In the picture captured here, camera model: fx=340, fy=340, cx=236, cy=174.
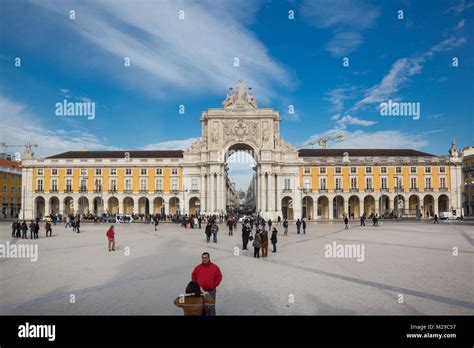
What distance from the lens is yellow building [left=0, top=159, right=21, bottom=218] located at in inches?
2677

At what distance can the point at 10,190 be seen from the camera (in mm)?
70312

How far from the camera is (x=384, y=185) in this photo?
62.0 m

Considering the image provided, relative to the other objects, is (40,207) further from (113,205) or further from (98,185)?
(113,205)

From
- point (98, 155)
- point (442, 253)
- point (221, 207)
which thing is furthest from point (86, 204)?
point (442, 253)

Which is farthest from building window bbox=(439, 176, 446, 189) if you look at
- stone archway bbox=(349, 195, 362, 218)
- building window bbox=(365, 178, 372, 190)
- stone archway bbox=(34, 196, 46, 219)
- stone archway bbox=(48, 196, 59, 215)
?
stone archway bbox=(34, 196, 46, 219)

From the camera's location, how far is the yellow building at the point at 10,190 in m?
68.0

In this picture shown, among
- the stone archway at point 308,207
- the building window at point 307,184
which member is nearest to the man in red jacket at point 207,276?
the building window at point 307,184

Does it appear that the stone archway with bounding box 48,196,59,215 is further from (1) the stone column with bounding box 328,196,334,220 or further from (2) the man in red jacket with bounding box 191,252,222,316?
(2) the man in red jacket with bounding box 191,252,222,316

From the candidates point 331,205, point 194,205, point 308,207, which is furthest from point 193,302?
point 308,207

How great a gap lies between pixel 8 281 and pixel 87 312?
4.93m

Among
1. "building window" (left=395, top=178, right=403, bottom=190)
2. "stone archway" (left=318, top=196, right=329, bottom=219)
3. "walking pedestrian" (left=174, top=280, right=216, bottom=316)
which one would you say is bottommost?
"stone archway" (left=318, top=196, right=329, bottom=219)

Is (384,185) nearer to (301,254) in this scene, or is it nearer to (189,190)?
(189,190)

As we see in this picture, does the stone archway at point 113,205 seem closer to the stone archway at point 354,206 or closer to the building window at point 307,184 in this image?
the building window at point 307,184
